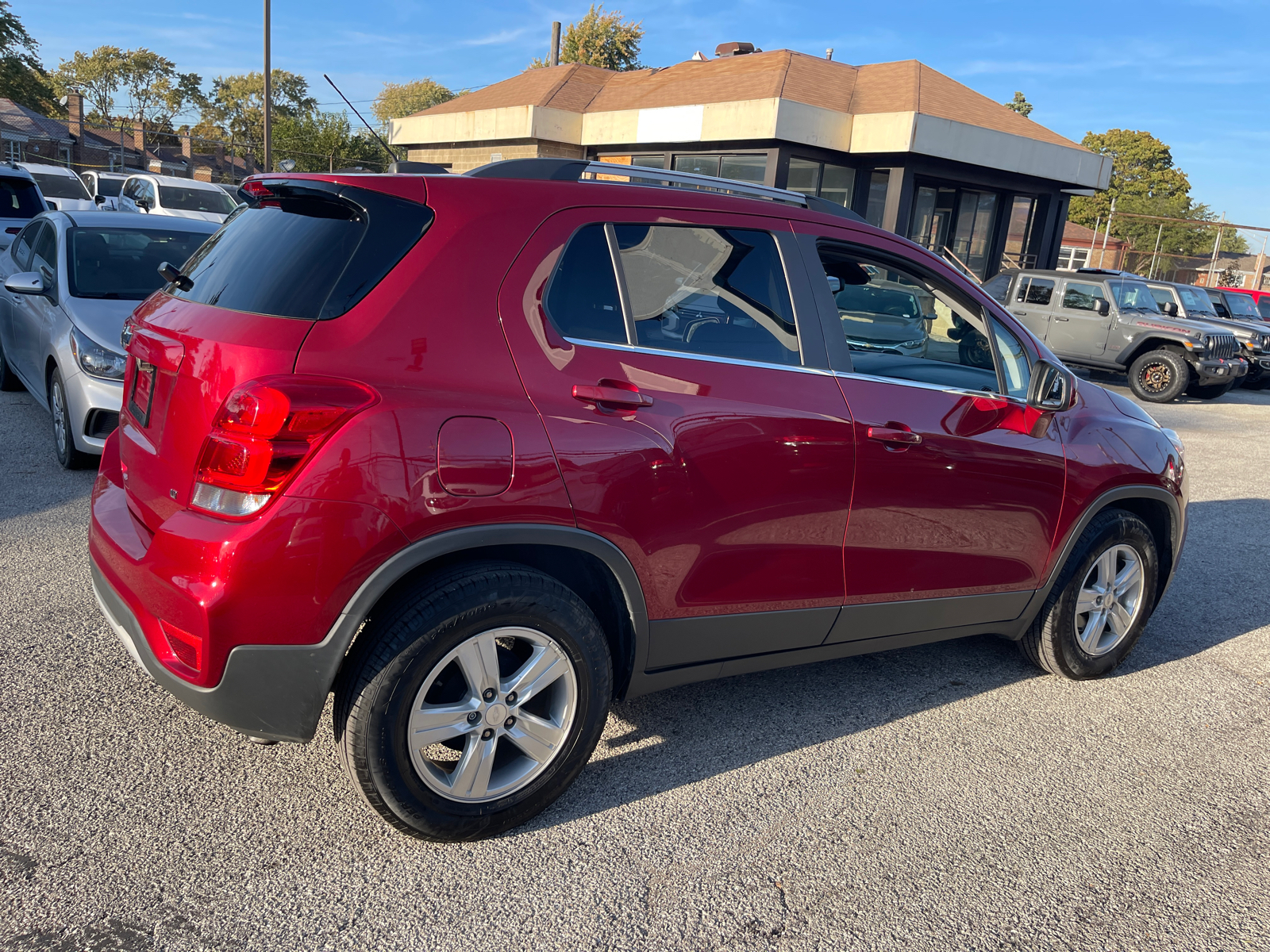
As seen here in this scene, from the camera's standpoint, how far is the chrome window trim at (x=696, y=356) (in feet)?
8.80

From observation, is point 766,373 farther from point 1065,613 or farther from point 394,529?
point 1065,613

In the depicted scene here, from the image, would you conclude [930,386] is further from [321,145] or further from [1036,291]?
[321,145]

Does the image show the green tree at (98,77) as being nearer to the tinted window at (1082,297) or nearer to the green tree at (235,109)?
the green tree at (235,109)

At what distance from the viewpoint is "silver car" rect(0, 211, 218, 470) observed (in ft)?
18.8

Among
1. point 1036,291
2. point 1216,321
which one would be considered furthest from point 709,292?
point 1216,321

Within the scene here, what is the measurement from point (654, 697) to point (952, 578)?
124 centimetres

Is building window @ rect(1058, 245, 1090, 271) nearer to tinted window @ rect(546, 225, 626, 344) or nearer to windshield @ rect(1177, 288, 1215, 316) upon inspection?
windshield @ rect(1177, 288, 1215, 316)

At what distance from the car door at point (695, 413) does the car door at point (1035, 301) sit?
1499 cm

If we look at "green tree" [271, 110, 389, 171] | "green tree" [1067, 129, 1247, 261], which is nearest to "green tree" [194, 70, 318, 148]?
"green tree" [271, 110, 389, 171]

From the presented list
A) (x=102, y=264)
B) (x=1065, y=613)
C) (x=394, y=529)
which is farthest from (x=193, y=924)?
(x=102, y=264)

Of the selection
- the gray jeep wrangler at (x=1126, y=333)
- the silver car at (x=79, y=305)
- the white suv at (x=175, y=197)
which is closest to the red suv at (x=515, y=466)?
the silver car at (x=79, y=305)

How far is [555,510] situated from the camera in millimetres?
2549

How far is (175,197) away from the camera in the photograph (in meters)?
18.8

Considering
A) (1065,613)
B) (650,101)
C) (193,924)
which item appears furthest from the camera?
(650,101)
